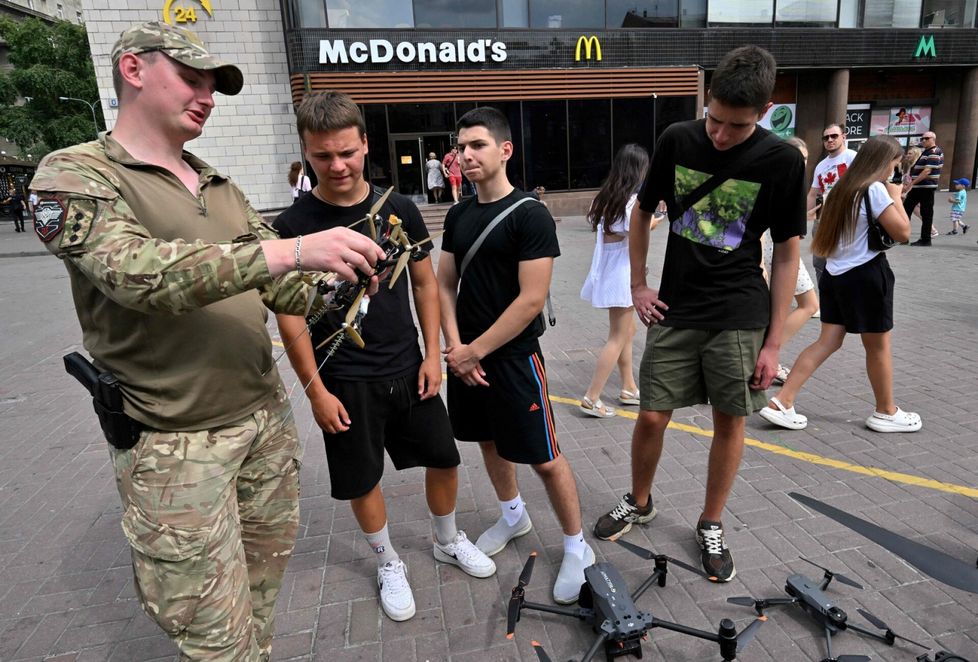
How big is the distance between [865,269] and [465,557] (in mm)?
3232

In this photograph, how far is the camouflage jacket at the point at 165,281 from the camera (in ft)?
4.47

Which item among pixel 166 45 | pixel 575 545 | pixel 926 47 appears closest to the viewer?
pixel 166 45

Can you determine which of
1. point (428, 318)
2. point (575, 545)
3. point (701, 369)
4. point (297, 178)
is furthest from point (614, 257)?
point (297, 178)

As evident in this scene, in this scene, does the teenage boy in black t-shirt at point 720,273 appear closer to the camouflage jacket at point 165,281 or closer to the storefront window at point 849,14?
the camouflage jacket at point 165,281

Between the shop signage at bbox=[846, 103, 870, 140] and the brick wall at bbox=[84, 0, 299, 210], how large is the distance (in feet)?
70.1

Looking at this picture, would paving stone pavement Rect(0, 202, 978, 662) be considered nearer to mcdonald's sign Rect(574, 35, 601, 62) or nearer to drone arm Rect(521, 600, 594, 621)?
drone arm Rect(521, 600, 594, 621)

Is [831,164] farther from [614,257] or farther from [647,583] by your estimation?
[647,583]

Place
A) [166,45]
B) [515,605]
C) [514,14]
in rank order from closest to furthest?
[166,45]
[515,605]
[514,14]

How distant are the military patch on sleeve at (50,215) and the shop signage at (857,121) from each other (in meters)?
27.9

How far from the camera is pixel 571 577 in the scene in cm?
267

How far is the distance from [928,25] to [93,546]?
2957 centimetres

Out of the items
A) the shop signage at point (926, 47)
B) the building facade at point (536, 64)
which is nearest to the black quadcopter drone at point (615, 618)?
the building facade at point (536, 64)

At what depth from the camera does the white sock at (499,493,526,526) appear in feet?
9.93

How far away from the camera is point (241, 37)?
18.2 m
